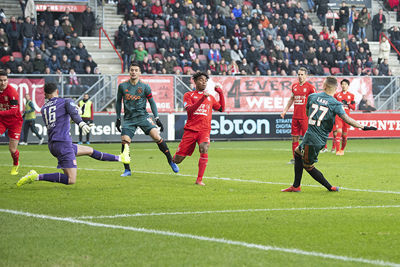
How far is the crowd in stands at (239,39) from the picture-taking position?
112 ft

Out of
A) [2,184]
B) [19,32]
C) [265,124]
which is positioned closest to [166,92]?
[265,124]

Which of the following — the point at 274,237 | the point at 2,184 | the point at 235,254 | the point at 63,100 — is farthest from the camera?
the point at 2,184

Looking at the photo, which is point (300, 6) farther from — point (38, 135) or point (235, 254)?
point (235, 254)

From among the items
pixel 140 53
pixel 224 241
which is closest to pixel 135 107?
pixel 224 241

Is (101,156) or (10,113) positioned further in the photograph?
(10,113)

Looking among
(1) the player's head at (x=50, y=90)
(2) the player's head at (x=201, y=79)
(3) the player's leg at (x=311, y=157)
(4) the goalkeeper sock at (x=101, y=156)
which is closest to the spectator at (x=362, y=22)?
(2) the player's head at (x=201, y=79)

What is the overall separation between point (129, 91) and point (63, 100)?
2.95 m

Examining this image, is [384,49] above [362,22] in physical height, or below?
below

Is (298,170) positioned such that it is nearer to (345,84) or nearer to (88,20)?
(345,84)

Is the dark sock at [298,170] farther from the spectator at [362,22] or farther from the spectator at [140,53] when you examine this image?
the spectator at [362,22]

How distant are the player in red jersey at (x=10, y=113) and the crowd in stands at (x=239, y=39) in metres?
17.2

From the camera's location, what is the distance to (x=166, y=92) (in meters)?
31.0

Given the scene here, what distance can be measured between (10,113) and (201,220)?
7.67 m

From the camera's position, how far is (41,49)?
103 feet
